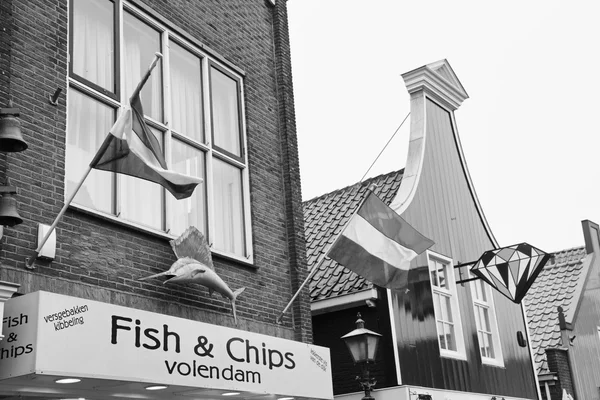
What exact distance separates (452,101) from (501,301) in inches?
173

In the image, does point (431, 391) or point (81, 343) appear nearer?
point (81, 343)

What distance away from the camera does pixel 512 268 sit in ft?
44.9

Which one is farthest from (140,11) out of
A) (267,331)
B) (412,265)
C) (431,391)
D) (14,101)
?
(431,391)

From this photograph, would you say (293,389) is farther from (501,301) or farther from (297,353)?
(501,301)

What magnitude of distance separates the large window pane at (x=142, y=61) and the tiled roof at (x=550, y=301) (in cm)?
1310

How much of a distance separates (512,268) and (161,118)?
7.46 m

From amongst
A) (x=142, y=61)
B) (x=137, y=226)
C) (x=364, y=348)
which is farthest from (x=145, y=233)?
(x=364, y=348)

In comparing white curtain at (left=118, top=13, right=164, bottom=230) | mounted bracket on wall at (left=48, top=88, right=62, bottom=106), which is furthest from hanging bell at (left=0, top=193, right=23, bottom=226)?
white curtain at (left=118, top=13, right=164, bottom=230)

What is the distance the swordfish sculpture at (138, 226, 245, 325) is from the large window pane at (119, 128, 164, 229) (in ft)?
1.27

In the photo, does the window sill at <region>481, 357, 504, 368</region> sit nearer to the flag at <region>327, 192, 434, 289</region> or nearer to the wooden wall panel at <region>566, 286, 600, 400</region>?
the wooden wall panel at <region>566, 286, 600, 400</region>

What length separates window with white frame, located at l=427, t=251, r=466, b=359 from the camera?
13734mm

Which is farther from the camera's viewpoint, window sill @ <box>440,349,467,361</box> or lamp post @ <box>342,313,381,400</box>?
window sill @ <box>440,349,467,361</box>

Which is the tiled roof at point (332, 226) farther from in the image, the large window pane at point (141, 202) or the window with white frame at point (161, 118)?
the large window pane at point (141, 202)

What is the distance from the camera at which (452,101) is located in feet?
54.9
